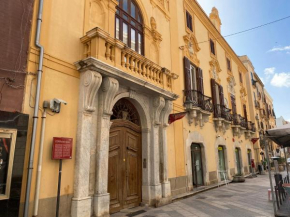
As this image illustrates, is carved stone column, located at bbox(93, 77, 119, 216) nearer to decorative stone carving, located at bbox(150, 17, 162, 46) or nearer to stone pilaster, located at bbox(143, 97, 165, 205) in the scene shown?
stone pilaster, located at bbox(143, 97, 165, 205)

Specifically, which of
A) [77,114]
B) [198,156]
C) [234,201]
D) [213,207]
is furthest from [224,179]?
[77,114]

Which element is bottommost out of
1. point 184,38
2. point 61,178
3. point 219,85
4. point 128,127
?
point 61,178

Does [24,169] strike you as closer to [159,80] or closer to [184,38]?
[159,80]

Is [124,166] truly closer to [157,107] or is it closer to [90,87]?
[157,107]

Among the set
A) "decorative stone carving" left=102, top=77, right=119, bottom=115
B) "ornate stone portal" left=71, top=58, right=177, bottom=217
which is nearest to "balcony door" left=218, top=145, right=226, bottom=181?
"ornate stone portal" left=71, top=58, right=177, bottom=217

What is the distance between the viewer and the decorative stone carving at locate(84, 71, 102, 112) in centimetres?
574

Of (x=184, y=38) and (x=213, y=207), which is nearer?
(x=213, y=207)

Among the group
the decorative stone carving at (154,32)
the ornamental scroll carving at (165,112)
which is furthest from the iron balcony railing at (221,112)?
the decorative stone carving at (154,32)

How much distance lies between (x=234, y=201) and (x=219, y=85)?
9259 millimetres

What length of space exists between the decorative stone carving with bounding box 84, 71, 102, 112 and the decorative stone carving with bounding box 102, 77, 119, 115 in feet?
1.12

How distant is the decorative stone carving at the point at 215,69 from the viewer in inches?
584

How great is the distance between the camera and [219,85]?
15.6 metres

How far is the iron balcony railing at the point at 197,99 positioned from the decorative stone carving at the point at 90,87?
5.92m

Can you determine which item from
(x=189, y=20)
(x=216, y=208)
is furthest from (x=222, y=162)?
(x=189, y=20)
